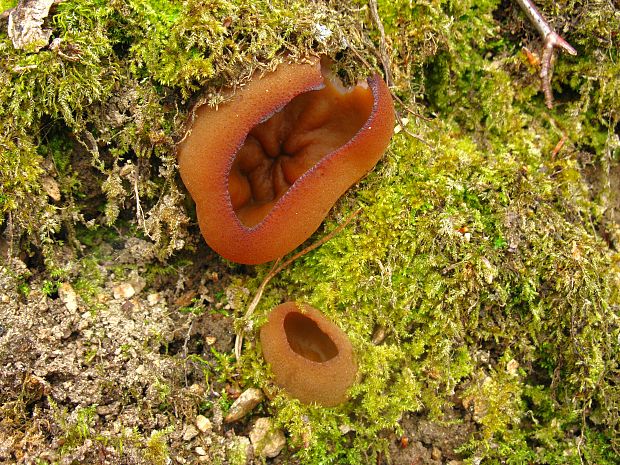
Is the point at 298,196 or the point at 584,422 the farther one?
the point at 584,422

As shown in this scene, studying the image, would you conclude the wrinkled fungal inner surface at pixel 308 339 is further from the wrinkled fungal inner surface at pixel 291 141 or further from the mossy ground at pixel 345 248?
the wrinkled fungal inner surface at pixel 291 141

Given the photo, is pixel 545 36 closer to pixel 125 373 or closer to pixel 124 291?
pixel 124 291

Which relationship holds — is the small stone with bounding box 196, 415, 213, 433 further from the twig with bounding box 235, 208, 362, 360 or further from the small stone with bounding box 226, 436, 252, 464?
the twig with bounding box 235, 208, 362, 360

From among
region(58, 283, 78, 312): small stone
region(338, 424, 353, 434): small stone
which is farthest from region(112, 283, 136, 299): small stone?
region(338, 424, 353, 434): small stone

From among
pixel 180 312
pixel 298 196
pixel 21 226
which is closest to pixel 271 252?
pixel 298 196

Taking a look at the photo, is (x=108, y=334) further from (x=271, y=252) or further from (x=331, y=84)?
(x=331, y=84)

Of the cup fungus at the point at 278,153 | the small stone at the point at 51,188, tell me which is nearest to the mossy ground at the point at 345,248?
the small stone at the point at 51,188

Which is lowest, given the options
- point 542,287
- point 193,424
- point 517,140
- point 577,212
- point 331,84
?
point 193,424
